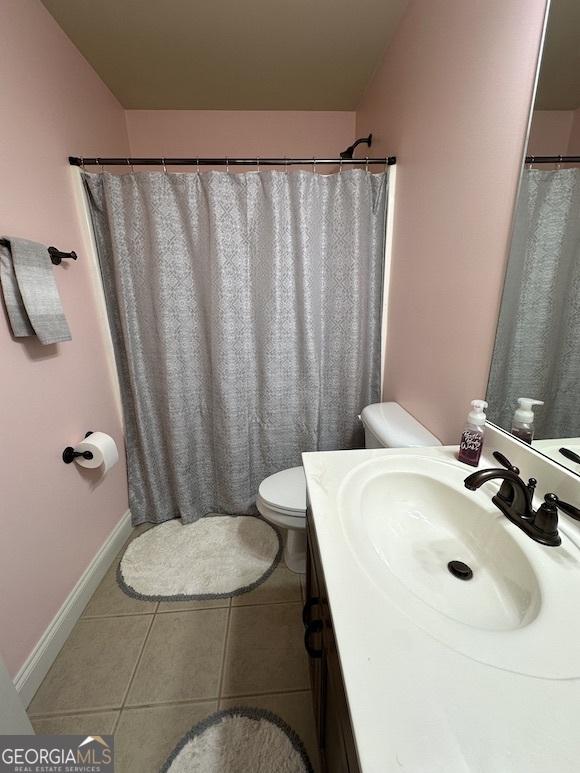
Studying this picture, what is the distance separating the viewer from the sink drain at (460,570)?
2.12 feet

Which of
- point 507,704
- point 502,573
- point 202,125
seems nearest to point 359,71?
point 202,125

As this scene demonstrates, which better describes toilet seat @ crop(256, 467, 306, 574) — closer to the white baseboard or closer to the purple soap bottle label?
the purple soap bottle label

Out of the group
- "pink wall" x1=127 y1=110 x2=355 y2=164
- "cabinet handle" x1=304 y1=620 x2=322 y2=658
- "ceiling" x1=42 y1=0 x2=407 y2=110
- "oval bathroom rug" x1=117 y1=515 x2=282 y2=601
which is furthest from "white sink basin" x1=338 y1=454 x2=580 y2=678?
"pink wall" x1=127 y1=110 x2=355 y2=164

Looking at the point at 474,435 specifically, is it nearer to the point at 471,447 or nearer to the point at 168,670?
the point at 471,447

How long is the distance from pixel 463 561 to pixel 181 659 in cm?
113

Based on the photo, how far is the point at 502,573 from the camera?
2.03ft

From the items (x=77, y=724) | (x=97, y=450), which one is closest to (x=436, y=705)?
(x=77, y=724)

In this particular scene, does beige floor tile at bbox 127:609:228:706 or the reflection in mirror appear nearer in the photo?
the reflection in mirror

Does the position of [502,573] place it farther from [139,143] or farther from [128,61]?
[139,143]

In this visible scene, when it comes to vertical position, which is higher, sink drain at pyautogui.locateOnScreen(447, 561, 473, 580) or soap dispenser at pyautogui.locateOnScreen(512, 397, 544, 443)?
soap dispenser at pyautogui.locateOnScreen(512, 397, 544, 443)

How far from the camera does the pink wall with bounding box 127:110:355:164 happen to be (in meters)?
1.81

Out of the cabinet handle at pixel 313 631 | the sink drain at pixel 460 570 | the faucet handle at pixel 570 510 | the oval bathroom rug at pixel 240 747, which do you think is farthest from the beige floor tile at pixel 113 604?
the faucet handle at pixel 570 510

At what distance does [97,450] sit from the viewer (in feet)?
4.23

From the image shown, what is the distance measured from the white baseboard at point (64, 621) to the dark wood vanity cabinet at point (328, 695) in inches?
40.5
